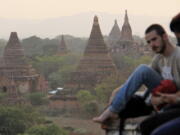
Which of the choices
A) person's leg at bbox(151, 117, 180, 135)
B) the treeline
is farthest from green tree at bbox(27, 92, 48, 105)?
person's leg at bbox(151, 117, 180, 135)

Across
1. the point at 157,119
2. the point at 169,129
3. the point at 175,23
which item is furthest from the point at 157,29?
the point at 169,129

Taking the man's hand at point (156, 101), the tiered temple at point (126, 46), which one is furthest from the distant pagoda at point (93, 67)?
the man's hand at point (156, 101)

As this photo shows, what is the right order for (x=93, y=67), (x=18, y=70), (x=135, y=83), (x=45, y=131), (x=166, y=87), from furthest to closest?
(x=18, y=70) < (x=93, y=67) < (x=45, y=131) < (x=135, y=83) < (x=166, y=87)

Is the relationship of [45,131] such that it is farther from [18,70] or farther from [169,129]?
[18,70]

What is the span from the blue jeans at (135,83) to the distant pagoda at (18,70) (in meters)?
30.3

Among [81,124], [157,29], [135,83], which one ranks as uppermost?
[157,29]

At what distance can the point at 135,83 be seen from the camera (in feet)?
13.2

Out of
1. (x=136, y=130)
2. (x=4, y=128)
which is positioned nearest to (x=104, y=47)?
(x=4, y=128)

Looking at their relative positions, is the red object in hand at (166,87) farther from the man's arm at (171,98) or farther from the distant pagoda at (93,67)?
the distant pagoda at (93,67)

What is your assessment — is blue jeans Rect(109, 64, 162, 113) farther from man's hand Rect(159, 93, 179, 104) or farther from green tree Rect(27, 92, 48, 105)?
green tree Rect(27, 92, 48, 105)

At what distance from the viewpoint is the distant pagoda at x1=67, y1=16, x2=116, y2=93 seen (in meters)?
33.3

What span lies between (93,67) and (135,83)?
30.2 m

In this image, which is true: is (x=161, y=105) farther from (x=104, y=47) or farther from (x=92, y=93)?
(x=104, y=47)

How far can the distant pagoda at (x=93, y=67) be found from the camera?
109ft
